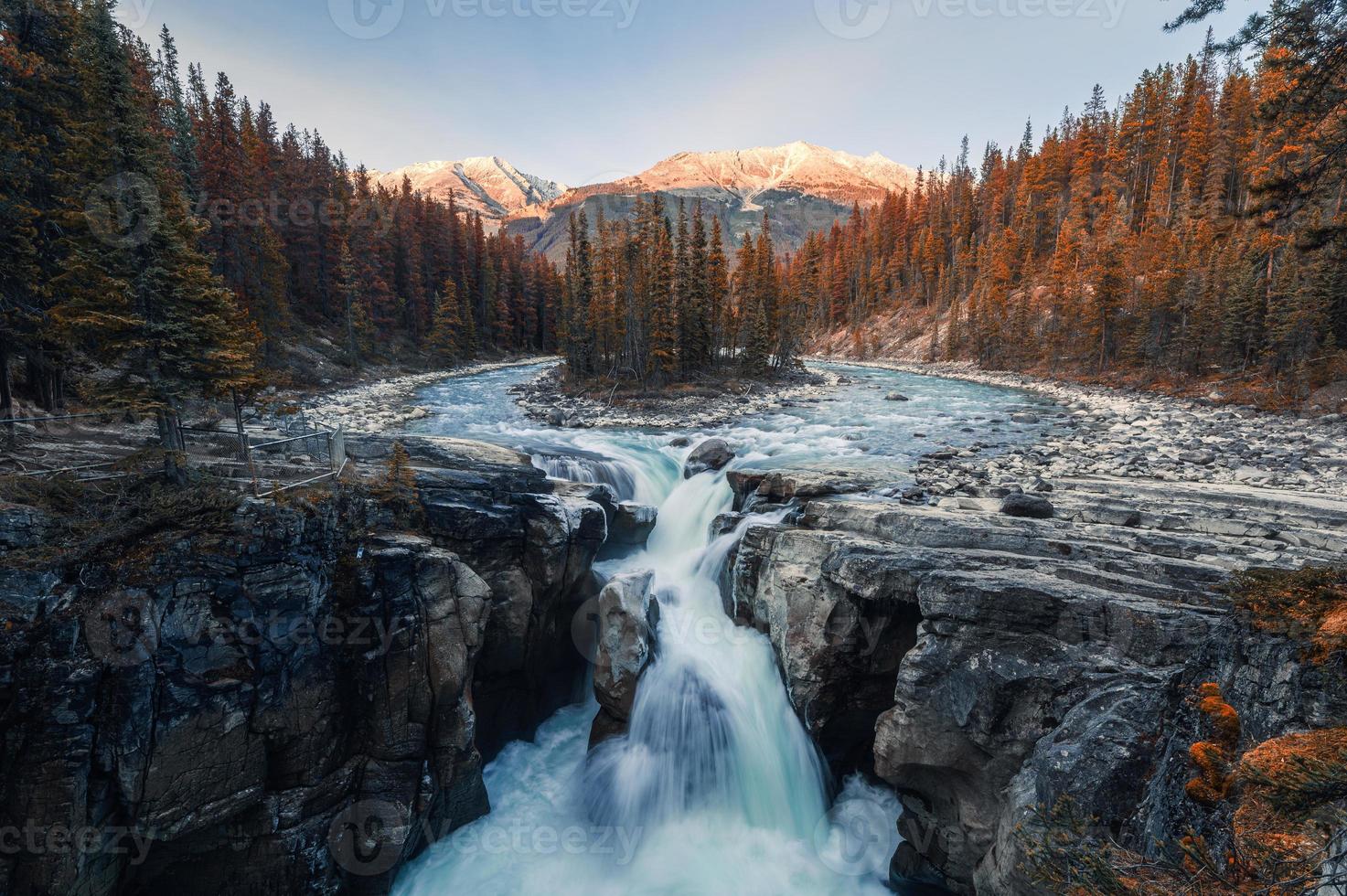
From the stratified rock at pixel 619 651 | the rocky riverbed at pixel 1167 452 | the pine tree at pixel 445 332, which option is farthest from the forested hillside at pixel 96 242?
the pine tree at pixel 445 332

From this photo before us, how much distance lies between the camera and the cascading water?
32.3 feet

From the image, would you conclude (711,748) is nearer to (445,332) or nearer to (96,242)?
(96,242)

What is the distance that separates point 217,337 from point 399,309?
57866 millimetres

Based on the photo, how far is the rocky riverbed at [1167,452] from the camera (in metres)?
16.5

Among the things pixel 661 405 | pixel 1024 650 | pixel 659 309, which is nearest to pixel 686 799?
pixel 1024 650

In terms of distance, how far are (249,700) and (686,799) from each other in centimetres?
826

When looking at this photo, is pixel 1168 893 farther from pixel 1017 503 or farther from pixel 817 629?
pixel 1017 503

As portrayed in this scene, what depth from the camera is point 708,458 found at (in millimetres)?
21969

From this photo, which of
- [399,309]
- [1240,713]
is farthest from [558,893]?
[399,309]

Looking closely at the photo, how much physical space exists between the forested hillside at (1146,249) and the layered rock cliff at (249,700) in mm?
14134

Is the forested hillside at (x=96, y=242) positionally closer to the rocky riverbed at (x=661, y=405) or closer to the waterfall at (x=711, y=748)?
the waterfall at (x=711, y=748)

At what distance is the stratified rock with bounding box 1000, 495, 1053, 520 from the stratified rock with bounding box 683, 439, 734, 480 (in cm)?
1085

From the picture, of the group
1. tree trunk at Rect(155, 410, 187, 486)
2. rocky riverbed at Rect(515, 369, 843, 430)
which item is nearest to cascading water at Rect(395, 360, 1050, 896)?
tree trunk at Rect(155, 410, 187, 486)

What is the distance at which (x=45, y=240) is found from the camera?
1359 centimetres
